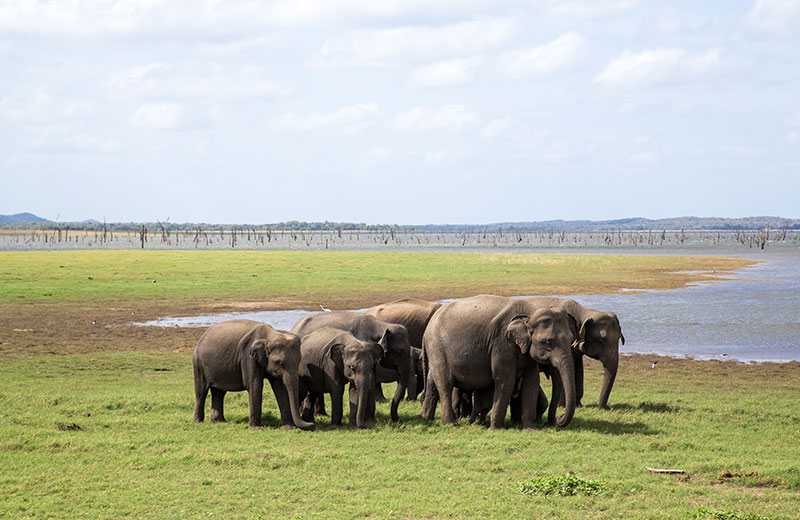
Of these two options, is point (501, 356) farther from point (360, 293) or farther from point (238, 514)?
point (360, 293)

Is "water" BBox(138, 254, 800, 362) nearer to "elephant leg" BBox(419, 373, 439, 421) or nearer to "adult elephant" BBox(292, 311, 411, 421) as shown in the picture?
"adult elephant" BBox(292, 311, 411, 421)

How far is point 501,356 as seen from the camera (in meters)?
13.2

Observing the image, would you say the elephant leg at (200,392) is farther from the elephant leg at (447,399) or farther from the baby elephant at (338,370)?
the elephant leg at (447,399)

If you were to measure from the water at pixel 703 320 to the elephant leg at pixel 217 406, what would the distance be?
14.3 m

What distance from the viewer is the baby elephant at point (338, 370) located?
1318 cm

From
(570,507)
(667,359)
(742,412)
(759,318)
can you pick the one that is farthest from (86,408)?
(759,318)

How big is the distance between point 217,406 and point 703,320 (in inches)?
934

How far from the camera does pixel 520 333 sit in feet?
42.7

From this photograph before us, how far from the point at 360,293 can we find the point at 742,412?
92.4 feet

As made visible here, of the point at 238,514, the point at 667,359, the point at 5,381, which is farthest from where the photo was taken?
the point at 667,359

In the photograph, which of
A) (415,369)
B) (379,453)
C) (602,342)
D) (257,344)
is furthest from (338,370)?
(602,342)

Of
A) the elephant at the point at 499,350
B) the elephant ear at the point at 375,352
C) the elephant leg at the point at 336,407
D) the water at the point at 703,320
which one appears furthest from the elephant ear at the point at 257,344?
the water at the point at 703,320

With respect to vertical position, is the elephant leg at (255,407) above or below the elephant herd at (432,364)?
below

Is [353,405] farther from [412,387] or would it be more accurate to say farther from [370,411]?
[412,387]
